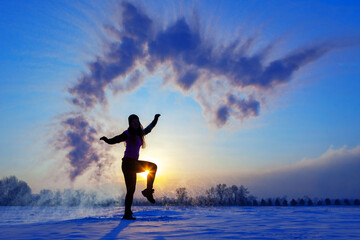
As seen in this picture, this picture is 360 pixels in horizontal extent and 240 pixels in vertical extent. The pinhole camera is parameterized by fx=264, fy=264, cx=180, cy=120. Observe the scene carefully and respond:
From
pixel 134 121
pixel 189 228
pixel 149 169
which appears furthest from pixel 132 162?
pixel 189 228

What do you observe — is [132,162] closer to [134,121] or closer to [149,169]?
[149,169]

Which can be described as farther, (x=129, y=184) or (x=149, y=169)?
(x=149, y=169)

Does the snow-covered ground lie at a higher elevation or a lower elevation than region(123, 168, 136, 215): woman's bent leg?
lower

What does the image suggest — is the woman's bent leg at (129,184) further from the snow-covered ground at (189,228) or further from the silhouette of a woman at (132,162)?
the snow-covered ground at (189,228)

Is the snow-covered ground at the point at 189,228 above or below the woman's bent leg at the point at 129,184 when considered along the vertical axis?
below

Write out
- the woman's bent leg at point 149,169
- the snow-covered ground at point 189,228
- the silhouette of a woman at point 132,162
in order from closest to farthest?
the snow-covered ground at point 189,228 < the silhouette of a woman at point 132,162 < the woman's bent leg at point 149,169

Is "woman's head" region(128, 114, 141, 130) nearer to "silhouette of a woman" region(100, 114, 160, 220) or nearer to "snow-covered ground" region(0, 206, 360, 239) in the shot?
"silhouette of a woman" region(100, 114, 160, 220)

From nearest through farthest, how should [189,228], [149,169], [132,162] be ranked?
[189,228] → [132,162] → [149,169]

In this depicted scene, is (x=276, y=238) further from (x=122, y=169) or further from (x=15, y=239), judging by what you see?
(x=122, y=169)

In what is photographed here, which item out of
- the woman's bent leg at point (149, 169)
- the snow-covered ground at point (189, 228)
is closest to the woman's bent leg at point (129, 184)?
the woman's bent leg at point (149, 169)

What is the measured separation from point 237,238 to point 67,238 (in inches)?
103

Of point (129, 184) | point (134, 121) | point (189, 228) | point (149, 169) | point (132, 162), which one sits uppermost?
point (134, 121)

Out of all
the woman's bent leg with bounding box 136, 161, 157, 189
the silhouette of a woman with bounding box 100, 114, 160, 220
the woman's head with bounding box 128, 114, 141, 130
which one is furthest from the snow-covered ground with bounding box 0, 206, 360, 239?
the woman's head with bounding box 128, 114, 141, 130

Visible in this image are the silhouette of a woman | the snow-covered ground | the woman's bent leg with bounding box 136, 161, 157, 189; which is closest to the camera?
the snow-covered ground
